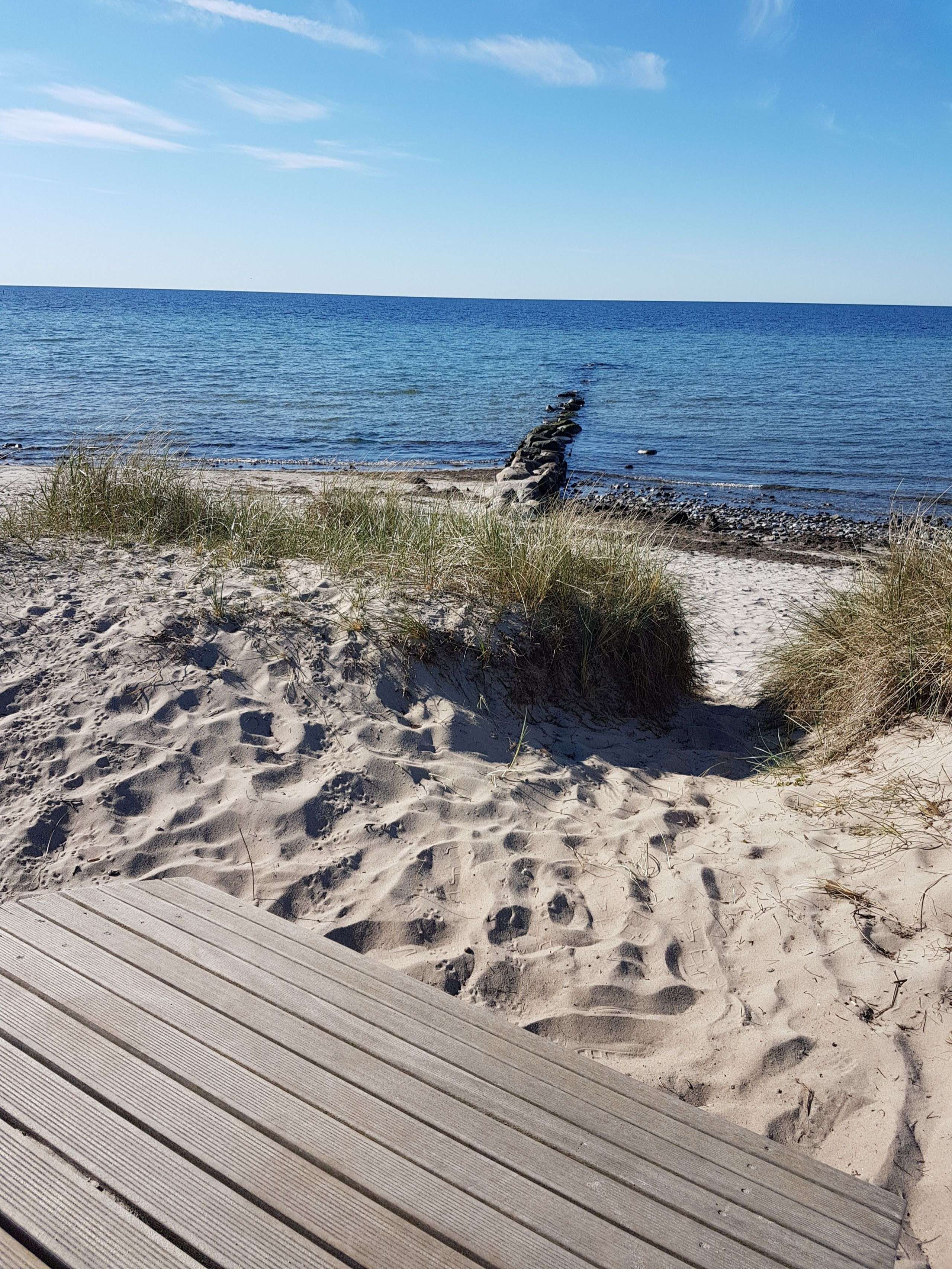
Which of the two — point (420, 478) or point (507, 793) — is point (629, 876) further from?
point (420, 478)

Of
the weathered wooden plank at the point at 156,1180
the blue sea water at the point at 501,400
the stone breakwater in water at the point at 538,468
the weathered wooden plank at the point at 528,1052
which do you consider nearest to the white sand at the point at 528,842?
the weathered wooden plank at the point at 528,1052

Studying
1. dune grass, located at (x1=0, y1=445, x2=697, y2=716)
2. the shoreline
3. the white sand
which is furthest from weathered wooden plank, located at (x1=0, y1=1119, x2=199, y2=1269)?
the shoreline

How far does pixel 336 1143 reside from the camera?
6.08 feet

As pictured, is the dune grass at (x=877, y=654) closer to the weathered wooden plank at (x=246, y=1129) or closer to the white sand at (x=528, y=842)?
the white sand at (x=528, y=842)

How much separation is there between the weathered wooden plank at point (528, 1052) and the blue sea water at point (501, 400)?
7.29 m

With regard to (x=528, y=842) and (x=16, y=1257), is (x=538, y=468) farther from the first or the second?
(x=16, y=1257)

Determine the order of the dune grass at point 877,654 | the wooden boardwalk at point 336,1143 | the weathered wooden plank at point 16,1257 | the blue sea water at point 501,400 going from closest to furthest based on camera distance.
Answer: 1. the weathered wooden plank at point 16,1257
2. the wooden boardwalk at point 336,1143
3. the dune grass at point 877,654
4. the blue sea water at point 501,400

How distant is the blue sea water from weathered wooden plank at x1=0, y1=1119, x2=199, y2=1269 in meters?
8.18

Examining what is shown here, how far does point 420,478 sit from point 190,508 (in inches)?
296

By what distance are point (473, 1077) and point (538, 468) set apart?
47.3 feet

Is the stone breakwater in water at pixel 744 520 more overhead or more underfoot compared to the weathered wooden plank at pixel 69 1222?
more overhead

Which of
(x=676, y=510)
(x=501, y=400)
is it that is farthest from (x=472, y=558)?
(x=501, y=400)

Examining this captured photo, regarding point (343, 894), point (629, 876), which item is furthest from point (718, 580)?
point (343, 894)

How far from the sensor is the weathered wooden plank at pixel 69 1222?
152 cm
